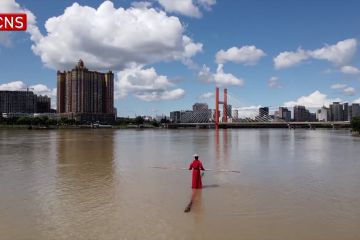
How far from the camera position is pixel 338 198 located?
1356cm

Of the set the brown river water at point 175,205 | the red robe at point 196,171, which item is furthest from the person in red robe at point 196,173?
the brown river water at point 175,205

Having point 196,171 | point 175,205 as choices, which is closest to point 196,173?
point 196,171

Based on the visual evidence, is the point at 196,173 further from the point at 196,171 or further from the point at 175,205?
the point at 175,205

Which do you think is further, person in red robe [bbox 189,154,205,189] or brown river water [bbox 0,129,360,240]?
person in red robe [bbox 189,154,205,189]

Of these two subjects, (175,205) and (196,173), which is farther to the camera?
(196,173)

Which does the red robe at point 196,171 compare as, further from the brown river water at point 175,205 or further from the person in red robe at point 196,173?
the brown river water at point 175,205

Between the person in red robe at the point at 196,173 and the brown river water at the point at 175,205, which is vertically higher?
the person in red robe at the point at 196,173

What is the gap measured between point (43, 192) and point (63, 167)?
8279 mm

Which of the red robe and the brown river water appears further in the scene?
the red robe

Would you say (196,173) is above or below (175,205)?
above

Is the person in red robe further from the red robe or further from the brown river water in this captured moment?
the brown river water

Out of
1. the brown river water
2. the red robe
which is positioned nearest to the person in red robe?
the red robe

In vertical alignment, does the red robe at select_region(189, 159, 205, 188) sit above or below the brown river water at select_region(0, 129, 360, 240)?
above

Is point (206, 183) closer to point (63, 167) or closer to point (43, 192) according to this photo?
point (43, 192)
